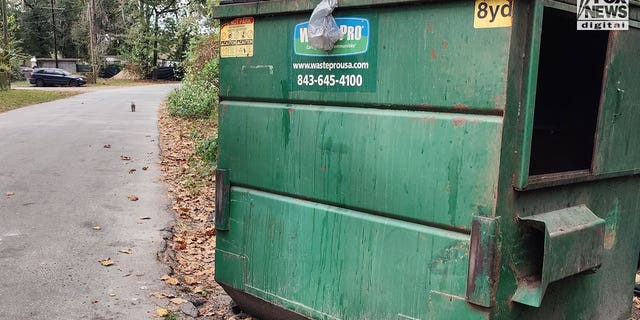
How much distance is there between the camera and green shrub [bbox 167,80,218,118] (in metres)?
16.6

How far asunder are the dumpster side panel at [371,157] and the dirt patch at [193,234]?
1.28 meters

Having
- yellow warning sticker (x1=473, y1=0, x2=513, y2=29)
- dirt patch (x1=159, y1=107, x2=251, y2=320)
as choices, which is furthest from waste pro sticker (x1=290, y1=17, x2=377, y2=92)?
dirt patch (x1=159, y1=107, x2=251, y2=320)

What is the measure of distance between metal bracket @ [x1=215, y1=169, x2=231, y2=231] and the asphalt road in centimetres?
98

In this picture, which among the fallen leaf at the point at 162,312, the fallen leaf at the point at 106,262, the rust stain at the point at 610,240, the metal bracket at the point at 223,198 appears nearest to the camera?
the rust stain at the point at 610,240

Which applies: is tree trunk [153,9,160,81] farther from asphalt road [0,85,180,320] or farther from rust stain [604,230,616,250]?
rust stain [604,230,616,250]

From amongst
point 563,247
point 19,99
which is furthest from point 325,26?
point 19,99

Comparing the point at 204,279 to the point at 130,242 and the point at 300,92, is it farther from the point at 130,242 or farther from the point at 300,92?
the point at 300,92

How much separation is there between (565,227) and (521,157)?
0.46 m

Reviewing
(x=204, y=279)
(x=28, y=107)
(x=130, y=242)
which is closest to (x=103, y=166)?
(x=130, y=242)

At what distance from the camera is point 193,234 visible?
6.20 meters

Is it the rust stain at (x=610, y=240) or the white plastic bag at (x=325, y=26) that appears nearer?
the white plastic bag at (x=325, y=26)

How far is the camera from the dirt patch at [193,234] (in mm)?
4352

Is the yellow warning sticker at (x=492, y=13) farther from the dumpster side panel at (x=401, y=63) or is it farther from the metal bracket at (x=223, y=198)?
the metal bracket at (x=223, y=198)

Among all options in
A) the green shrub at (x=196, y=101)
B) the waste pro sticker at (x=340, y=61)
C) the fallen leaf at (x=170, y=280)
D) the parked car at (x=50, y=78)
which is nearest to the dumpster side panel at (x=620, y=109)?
the waste pro sticker at (x=340, y=61)
